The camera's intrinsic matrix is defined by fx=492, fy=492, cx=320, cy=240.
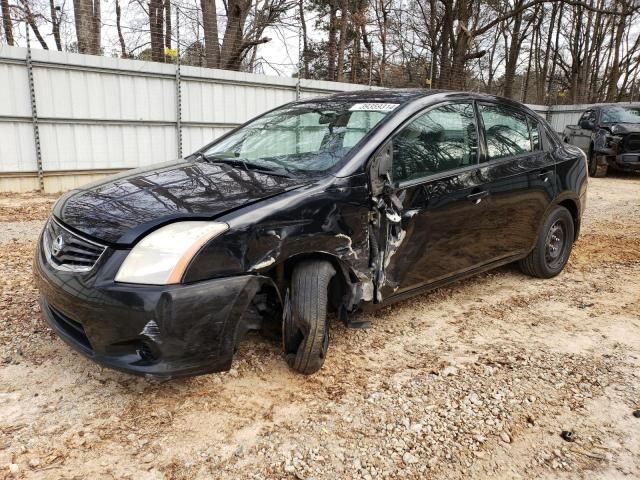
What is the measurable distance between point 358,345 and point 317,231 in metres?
0.92

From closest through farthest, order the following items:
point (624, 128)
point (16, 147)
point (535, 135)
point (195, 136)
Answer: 1. point (535, 135)
2. point (16, 147)
3. point (195, 136)
4. point (624, 128)

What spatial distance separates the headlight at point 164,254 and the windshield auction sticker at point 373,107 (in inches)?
59.7

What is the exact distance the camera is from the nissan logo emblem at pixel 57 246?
2.39 meters

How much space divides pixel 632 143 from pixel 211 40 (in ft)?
33.7

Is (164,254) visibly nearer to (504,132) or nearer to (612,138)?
(504,132)

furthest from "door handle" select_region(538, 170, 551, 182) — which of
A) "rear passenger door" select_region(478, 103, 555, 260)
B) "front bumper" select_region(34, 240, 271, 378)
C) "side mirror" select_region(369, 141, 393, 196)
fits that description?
"front bumper" select_region(34, 240, 271, 378)

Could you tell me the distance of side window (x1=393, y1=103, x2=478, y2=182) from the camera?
306 centimetres

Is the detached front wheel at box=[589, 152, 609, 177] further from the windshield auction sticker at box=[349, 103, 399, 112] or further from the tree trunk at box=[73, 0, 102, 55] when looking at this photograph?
the tree trunk at box=[73, 0, 102, 55]

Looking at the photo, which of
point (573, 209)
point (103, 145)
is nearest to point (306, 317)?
point (573, 209)

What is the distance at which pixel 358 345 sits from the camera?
311 centimetres

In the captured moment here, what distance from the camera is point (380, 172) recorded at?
2.84 metres

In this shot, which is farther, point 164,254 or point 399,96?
point 399,96

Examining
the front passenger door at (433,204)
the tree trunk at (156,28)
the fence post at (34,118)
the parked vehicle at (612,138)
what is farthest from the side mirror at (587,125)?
the fence post at (34,118)

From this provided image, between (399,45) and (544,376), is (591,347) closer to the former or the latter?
(544,376)
